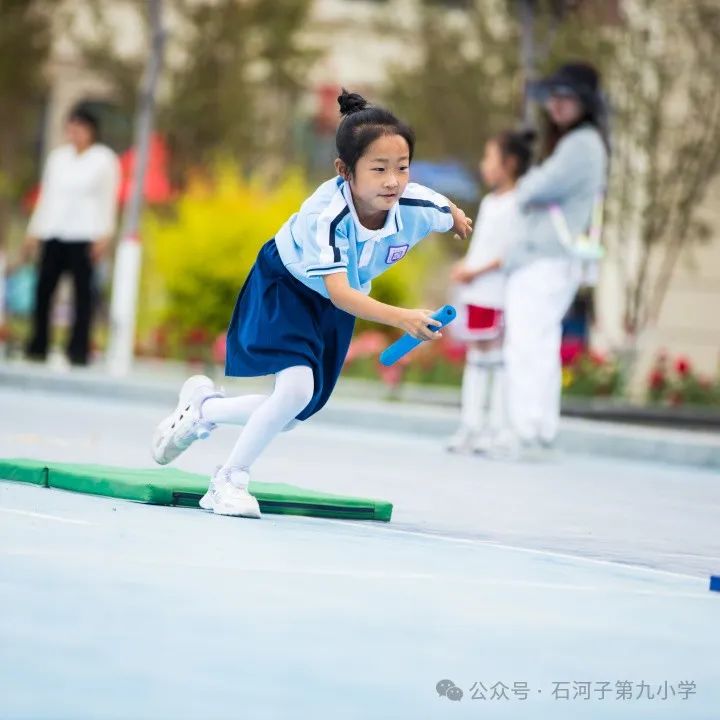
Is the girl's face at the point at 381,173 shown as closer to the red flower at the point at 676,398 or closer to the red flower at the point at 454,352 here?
the red flower at the point at 676,398

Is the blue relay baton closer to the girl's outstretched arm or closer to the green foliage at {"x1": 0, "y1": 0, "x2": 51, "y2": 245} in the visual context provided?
the girl's outstretched arm

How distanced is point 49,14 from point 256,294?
89.4 ft

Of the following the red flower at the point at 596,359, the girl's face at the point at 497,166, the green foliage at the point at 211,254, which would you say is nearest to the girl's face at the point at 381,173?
the girl's face at the point at 497,166

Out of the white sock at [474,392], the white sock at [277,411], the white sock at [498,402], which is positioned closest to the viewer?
the white sock at [277,411]

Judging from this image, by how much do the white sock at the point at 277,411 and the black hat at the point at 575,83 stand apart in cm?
521

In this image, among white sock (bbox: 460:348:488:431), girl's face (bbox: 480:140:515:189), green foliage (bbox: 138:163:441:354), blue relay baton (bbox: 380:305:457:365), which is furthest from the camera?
green foliage (bbox: 138:163:441:354)

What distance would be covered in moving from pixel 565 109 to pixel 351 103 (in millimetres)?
5078

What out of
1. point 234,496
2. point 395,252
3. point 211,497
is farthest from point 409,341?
point 211,497

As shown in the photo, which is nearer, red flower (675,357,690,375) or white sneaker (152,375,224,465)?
white sneaker (152,375,224,465)

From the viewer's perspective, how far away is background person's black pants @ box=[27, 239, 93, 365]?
699 inches

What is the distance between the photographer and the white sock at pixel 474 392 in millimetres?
13211

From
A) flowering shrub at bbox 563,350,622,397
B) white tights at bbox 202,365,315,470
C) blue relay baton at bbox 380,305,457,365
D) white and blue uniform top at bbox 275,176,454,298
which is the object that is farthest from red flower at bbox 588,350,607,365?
blue relay baton at bbox 380,305,457,365

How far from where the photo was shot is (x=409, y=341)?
24.8 ft

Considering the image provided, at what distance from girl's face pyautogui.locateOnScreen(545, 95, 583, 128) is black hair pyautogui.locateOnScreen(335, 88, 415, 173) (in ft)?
16.8
